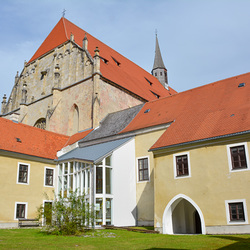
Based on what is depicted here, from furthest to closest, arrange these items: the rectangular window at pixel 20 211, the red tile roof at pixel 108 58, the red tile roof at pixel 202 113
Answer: the red tile roof at pixel 108 58 < the rectangular window at pixel 20 211 < the red tile roof at pixel 202 113

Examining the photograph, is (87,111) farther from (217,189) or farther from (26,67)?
(217,189)

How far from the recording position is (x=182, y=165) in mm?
15438

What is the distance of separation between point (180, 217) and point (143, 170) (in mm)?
4494

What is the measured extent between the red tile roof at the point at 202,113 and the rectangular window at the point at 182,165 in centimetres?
80

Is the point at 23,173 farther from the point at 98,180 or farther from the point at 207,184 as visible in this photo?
the point at 207,184

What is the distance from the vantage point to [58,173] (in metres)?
22.0

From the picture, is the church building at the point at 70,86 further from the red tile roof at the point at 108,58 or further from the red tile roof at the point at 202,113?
the red tile roof at the point at 202,113

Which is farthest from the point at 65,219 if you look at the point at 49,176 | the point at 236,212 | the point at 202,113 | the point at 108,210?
the point at 202,113

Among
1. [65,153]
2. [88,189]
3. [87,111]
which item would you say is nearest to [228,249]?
[88,189]

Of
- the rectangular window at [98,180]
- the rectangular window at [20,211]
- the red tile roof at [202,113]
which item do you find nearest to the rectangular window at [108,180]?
the rectangular window at [98,180]

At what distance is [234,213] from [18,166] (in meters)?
13.3

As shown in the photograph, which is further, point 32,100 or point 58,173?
point 32,100

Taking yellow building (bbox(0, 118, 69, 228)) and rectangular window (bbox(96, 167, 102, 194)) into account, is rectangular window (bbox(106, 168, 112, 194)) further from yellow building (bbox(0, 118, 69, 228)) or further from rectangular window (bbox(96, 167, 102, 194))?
yellow building (bbox(0, 118, 69, 228))

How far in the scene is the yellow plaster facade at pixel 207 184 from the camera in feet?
44.2
